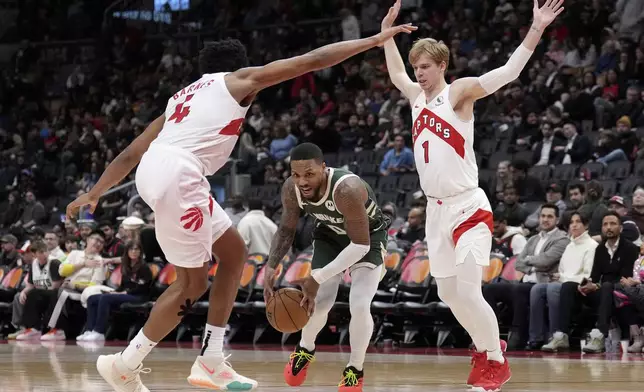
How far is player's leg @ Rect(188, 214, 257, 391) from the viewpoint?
6.13 meters

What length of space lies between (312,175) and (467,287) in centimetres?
116

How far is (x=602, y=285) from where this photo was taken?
10.8 metres

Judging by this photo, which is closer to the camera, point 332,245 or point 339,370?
point 332,245

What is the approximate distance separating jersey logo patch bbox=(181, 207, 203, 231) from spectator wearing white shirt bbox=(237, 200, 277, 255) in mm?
8077

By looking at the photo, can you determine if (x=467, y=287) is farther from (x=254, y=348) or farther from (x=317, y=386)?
(x=254, y=348)

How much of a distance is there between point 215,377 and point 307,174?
1262 mm

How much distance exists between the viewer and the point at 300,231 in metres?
14.2

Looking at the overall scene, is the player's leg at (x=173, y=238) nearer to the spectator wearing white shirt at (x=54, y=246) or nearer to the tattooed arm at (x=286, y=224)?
the tattooed arm at (x=286, y=224)

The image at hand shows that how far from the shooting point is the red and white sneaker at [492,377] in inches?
262

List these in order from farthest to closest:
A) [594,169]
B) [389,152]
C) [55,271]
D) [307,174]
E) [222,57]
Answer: [389,152] → [55,271] → [594,169] → [307,174] → [222,57]

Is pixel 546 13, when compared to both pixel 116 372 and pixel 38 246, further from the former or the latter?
pixel 38 246

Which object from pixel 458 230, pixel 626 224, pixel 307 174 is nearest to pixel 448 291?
pixel 458 230

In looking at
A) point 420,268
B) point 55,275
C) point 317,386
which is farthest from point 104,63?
point 317,386

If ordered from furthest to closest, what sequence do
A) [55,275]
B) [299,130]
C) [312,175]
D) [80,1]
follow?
[80,1] < [299,130] < [55,275] < [312,175]
